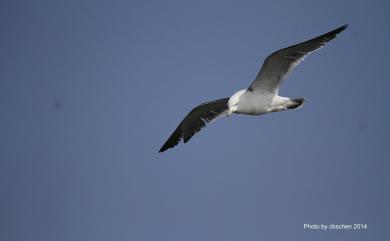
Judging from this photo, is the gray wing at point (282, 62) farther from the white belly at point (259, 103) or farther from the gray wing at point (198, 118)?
the gray wing at point (198, 118)

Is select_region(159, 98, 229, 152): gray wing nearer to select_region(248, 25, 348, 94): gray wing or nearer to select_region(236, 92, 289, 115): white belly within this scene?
select_region(236, 92, 289, 115): white belly

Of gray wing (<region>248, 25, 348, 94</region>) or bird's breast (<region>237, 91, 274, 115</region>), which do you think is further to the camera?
bird's breast (<region>237, 91, 274, 115</region>)

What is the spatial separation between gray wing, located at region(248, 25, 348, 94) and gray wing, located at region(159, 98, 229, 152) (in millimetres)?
1732

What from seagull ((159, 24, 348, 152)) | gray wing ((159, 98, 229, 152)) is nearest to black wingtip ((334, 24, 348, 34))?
seagull ((159, 24, 348, 152))

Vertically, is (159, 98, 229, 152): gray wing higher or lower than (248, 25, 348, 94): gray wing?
lower

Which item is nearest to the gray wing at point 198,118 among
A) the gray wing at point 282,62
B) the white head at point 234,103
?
the white head at point 234,103

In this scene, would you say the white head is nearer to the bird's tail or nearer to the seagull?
the seagull

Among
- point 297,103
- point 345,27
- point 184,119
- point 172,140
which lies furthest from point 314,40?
point 172,140

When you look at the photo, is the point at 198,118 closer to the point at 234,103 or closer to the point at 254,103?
the point at 234,103

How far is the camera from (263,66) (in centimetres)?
1072

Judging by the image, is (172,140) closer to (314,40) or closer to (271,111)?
(271,111)

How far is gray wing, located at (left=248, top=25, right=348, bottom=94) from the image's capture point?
1049 cm

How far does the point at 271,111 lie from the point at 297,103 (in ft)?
1.86

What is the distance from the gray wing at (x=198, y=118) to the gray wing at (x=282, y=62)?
173 centimetres
